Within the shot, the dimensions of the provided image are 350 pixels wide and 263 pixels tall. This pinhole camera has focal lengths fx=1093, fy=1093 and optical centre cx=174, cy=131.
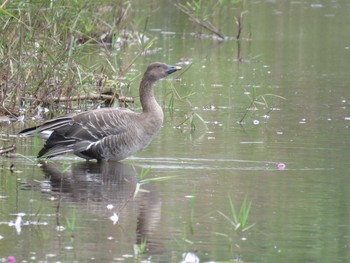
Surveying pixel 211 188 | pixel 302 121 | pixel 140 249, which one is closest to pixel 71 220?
pixel 140 249

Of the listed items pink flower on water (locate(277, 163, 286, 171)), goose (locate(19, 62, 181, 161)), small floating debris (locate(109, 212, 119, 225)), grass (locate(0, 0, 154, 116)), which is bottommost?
small floating debris (locate(109, 212, 119, 225))

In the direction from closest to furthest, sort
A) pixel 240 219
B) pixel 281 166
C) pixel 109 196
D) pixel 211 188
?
pixel 240 219 → pixel 109 196 → pixel 211 188 → pixel 281 166

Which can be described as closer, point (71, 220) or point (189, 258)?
point (189, 258)

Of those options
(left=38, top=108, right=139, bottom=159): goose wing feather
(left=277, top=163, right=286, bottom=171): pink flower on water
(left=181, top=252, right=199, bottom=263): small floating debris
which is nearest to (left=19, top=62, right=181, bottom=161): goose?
(left=38, top=108, right=139, bottom=159): goose wing feather

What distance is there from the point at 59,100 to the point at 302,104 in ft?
12.0

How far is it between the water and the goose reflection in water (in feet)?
0.03

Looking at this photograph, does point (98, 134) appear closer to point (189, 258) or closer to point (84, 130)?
point (84, 130)

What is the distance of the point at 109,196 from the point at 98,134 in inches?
73.8

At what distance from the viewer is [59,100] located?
→ 47.1 ft

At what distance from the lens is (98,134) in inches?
448

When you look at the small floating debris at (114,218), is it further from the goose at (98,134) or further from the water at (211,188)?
the goose at (98,134)

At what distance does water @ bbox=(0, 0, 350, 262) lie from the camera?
7770mm

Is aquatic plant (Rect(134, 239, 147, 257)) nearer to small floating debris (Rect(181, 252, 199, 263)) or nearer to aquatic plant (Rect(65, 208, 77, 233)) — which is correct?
small floating debris (Rect(181, 252, 199, 263))

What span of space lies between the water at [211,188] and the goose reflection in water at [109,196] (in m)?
0.01
